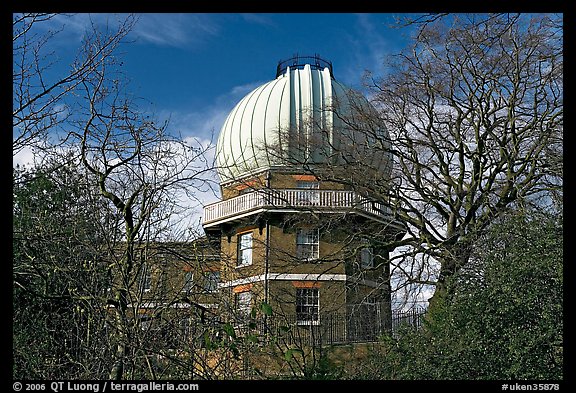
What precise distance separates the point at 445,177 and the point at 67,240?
11523mm

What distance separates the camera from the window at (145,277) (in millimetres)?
8098

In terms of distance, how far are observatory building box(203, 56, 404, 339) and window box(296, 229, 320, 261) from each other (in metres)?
0.04

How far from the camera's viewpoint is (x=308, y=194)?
25.2 meters

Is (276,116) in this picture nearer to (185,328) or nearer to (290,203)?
(290,203)

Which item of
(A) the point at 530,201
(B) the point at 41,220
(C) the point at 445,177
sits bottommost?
(B) the point at 41,220

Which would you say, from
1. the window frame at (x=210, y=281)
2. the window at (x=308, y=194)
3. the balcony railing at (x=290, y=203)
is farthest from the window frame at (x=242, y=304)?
the window at (x=308, y=194)

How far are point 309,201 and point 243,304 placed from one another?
14.2m

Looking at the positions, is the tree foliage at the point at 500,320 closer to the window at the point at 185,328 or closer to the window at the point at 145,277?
the window at the point at 185,328

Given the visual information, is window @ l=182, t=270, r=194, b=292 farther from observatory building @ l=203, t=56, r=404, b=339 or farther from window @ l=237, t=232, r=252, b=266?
window @ l=237, t=232, r=252, b=266

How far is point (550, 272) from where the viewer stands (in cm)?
1007

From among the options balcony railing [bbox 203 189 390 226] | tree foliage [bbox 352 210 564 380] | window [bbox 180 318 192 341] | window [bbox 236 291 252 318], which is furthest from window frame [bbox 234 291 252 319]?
balcony railing [bbox 203 189 390 226]

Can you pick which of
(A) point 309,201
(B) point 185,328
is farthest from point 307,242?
(B) point 185,328
